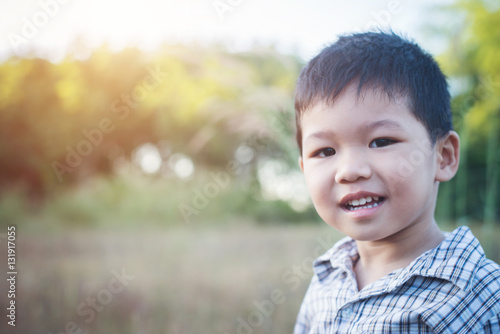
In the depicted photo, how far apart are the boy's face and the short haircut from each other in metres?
0.03

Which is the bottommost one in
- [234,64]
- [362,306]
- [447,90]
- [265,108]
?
[362,306]

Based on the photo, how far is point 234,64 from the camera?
→ 14.2ft

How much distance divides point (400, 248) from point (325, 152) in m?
0.33

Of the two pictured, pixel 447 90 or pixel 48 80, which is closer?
pixel 447 90

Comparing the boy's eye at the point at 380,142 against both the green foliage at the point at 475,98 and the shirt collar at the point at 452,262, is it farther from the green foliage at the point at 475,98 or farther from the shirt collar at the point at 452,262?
the green foliage at the point at 475,98

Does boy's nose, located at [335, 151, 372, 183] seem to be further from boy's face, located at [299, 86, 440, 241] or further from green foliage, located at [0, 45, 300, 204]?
green foliage, located at [0, 45, 300, 204]

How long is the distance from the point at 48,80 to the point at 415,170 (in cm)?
587

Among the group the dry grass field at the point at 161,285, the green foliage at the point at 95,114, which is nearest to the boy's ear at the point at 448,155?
the dry grass field at the point at 161,285

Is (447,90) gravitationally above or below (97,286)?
above

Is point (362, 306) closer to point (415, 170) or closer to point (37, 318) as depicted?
point (415, 170)

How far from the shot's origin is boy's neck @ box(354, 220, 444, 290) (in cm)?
112

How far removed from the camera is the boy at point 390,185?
37.8 inches

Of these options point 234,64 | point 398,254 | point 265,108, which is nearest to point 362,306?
point 398,254

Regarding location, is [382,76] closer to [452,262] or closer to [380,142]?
[380,142]
